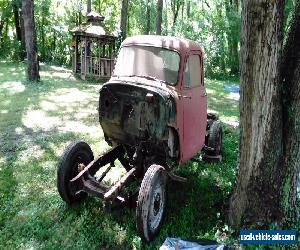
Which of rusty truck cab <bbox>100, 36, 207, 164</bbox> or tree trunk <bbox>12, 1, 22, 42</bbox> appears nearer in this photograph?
rusty truck cab <bbox>100, 36, 207, 164</bbox>

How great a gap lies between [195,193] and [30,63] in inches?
507

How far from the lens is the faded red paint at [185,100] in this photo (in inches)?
231

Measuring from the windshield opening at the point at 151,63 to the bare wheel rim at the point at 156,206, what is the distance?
1770 mm

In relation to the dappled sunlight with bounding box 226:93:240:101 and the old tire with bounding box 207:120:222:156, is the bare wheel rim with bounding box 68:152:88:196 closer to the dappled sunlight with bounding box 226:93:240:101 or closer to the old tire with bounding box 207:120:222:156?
the old tire with bounding box 207:120:222:156

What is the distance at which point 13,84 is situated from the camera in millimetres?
16875

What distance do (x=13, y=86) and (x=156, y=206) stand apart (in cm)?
1295

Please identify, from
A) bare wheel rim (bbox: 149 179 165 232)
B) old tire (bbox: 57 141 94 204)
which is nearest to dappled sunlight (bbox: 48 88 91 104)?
old tire (bbox: 57 141 94 204)

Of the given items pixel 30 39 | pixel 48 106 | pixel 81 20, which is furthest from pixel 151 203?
pixel 81 20

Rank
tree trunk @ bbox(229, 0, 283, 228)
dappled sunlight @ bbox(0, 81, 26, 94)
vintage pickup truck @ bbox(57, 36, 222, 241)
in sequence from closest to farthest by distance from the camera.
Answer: tree trunk @ bbox(229, 0, 283, 228) < vintage pickup truck @ bbox(57, 36, 222, 241) < dappled sunlight @ bbox(0, 81, 26, 94)

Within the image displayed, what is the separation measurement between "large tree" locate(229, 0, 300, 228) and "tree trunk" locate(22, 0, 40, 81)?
1362 cm

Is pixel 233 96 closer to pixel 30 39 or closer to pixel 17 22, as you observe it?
pixel 30 39

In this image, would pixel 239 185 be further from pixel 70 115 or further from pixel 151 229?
pixel 70 115

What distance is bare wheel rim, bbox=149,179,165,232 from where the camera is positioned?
502 cm

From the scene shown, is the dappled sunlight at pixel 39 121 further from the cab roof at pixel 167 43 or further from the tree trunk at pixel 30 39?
the tree trunk at pixel 30 39
